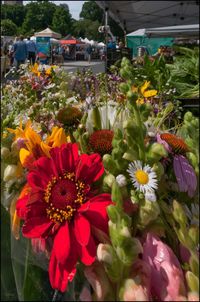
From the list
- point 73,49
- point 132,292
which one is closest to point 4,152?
point 132,292

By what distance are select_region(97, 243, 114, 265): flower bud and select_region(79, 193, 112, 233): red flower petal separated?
0.04m

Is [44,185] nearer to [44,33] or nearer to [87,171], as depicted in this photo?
[87,171]

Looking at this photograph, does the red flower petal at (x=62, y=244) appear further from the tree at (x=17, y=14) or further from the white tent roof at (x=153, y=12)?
the tree at (x=17, y=14)

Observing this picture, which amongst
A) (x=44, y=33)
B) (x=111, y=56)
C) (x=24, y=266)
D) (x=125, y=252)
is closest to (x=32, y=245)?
(x=24, y=266)

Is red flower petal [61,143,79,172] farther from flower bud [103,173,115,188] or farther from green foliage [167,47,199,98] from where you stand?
green foliage [167,47,199,98]

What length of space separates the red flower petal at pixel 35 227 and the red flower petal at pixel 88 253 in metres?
0.05

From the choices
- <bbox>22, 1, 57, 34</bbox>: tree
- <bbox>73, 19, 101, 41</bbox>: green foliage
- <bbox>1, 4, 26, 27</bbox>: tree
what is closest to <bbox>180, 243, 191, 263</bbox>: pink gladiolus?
<bbox>22, 1, 57, 34</bbox>: tree

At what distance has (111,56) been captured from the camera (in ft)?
18.0

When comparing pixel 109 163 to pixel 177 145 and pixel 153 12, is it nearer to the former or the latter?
pixel 177 145

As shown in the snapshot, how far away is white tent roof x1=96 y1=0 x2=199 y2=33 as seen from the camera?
1015 centimetres

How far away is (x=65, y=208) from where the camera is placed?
555 millimetres

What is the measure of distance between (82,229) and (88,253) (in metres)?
0.03

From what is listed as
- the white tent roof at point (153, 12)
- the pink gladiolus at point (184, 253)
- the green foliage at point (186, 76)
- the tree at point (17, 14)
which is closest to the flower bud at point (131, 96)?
the pink gladiolus at point (184, 253)

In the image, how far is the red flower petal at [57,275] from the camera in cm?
51
